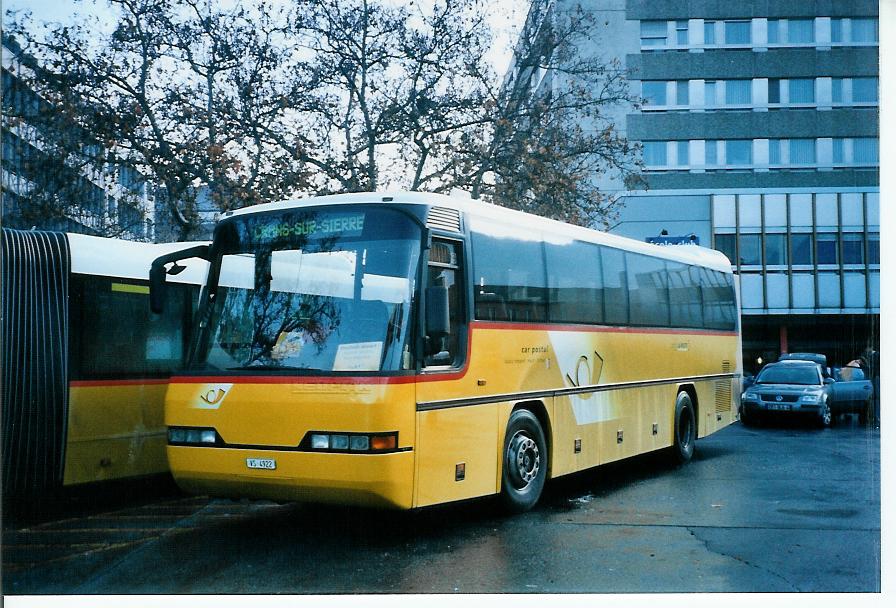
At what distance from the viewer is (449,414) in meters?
8.25

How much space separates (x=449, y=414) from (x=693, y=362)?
6736 millimetres

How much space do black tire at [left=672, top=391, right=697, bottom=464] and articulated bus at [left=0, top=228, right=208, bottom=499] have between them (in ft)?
21.7

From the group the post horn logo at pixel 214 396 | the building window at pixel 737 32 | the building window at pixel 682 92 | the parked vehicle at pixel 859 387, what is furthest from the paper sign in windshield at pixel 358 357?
the building window at pixel 682 92

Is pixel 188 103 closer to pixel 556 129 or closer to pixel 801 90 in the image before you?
pixel 556 129

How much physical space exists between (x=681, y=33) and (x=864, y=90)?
24.2m

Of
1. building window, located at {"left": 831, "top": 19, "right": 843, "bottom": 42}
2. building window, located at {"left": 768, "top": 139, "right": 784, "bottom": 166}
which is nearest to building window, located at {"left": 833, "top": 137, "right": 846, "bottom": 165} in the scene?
building window, located at {"left": 831, "top": 19, "right": 843, "bottom": 42}

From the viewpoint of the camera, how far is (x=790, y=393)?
19500 mm

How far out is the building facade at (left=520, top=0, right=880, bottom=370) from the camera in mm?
9531

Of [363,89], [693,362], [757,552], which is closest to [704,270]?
[693,362]

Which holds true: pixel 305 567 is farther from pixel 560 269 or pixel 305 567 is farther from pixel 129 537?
pixel 560 269

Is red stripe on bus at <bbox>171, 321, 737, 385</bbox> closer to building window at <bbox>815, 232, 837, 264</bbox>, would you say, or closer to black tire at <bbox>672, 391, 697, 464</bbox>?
black tire at <bbox>672, 391, 697, 464</bbox>

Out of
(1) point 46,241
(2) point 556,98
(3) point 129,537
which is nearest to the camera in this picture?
(3) point 129,537

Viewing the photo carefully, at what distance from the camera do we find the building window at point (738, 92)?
105 ft

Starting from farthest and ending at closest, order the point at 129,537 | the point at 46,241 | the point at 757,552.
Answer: the point at 46,241 < the point at 129,537 < the point at 757,552
